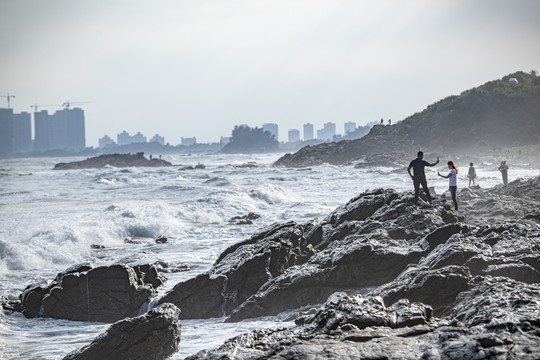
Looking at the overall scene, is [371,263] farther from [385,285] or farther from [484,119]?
[484,119]

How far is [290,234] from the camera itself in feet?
44.6

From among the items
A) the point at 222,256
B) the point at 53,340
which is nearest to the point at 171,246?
the point at 222,256

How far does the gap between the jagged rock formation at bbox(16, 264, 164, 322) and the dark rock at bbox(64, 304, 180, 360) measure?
3.09m

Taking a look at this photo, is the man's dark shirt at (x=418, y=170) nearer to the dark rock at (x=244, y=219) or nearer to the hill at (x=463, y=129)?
the dark rock at (x=244, y=219)

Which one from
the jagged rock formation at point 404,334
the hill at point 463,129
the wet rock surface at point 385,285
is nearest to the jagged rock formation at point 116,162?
the hill at point 463,129

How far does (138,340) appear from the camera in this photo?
8273mm

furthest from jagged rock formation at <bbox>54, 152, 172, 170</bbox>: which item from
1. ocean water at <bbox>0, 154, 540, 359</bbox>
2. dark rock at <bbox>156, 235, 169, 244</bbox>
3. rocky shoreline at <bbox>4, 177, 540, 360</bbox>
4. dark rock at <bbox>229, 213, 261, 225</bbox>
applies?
rocky shoreline at <bbox>4, 177, 540, 360</bbox>

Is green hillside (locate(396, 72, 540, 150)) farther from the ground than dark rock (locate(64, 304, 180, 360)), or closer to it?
farther from the ground

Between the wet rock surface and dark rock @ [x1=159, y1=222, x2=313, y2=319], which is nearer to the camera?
the wet rock surface

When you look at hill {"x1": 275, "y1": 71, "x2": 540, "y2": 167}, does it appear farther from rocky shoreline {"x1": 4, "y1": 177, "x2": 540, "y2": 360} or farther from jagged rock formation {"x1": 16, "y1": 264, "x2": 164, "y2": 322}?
jagged rock formation {"x1": 16, "y1": 264, "x2": 164, "y2": 322}

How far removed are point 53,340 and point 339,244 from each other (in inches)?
262

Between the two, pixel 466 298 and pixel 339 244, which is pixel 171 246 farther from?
pixel 466 298

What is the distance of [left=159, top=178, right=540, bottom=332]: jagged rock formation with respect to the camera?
9016 millimetres

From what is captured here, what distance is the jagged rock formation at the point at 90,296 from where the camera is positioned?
11375mm
